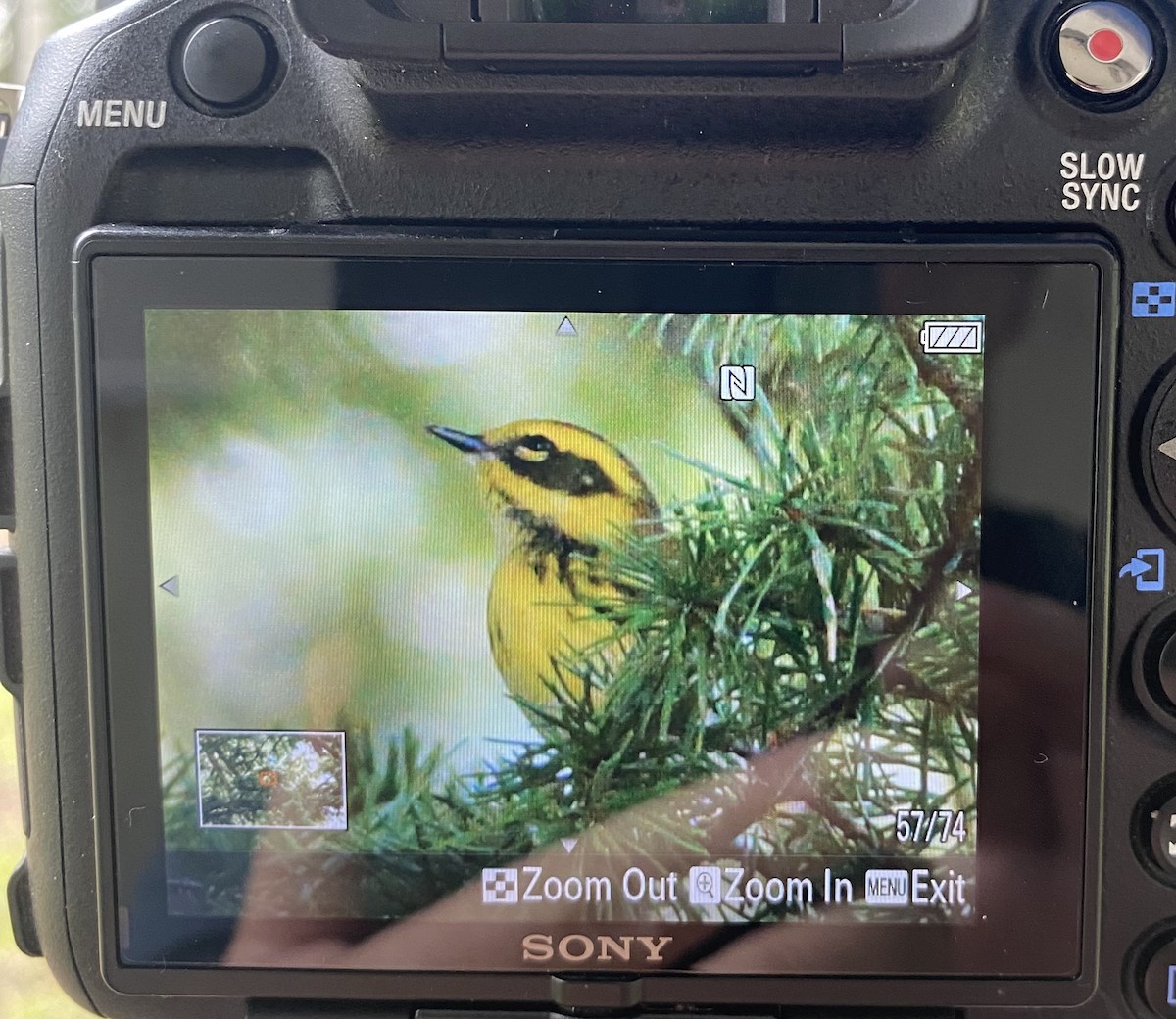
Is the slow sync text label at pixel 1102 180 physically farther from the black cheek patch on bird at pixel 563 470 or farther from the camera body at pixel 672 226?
the black cheek patch on bird at pixel 563 470

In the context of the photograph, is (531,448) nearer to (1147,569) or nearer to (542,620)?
(542,620)

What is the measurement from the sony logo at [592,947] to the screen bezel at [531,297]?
0.06 ft

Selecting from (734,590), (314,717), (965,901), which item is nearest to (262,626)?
(314,717)

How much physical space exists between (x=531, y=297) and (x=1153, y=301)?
0.27 meters

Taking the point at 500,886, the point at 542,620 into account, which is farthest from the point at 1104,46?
the point at 500,886

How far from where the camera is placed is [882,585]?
0.47 metres

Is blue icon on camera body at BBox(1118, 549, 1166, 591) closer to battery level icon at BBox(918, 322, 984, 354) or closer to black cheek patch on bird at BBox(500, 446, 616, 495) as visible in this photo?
battery level icon at BBox(918, 322, 984, 354)

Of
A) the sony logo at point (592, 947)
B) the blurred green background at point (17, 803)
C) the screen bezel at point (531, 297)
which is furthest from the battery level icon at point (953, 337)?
the blurred green background at point (17, 803)

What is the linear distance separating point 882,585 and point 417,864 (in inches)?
9.5

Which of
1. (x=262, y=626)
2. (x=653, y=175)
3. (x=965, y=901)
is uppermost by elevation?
(x=653, y=175)

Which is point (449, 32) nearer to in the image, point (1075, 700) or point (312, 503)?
point (312, 503)

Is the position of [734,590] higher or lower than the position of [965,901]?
higher

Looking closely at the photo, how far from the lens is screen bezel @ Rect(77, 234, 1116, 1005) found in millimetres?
462

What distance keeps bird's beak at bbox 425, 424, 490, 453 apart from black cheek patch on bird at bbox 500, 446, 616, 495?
0.01 m
